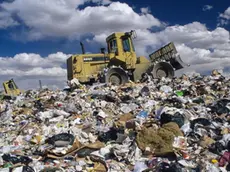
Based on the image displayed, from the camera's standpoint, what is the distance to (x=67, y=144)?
200 inches

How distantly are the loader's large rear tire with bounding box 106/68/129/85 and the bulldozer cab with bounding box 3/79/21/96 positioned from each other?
17.7 feet

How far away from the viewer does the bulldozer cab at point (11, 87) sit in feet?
47.0

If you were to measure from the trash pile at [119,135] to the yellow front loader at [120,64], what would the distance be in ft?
9.96

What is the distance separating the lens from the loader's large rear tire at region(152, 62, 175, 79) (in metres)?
12.1

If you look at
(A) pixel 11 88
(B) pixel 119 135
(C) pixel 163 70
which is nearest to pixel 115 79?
(C) pixel 163 70

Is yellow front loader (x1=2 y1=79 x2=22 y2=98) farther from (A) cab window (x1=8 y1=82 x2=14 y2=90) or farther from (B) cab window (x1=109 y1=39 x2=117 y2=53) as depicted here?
(B) cab window (x1=109 y1=39 x2=117 y2=53)

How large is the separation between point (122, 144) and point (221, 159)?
1688 mm

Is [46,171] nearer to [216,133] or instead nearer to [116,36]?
[216,133]

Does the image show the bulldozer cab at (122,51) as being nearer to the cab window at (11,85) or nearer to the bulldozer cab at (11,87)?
the bulldozer cab at (11,87)

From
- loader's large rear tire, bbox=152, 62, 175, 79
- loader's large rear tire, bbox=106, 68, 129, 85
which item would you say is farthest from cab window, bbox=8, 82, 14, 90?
loader's large rear tire, bbox=152, 62, 175, 79

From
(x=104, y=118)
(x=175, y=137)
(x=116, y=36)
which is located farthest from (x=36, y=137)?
(x=116, y=36)

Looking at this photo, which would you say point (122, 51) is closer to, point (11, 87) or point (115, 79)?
point (115, 79)

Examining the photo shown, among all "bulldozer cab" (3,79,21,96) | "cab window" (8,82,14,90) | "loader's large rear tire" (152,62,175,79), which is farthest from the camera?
"cab window" (8,82,14,90)

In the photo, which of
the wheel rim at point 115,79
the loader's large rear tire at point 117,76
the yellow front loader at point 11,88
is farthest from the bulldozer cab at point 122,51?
the yellow front loader at point 11,88
